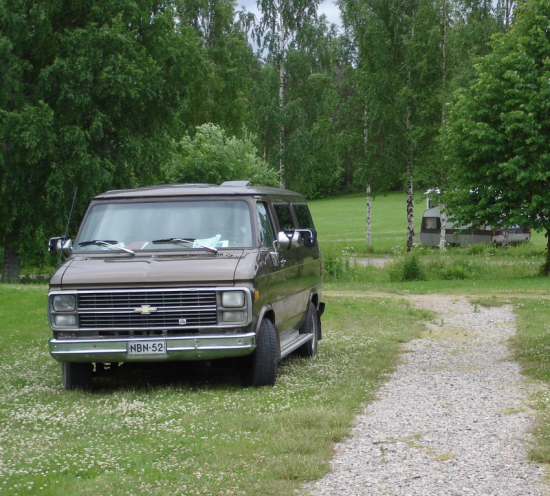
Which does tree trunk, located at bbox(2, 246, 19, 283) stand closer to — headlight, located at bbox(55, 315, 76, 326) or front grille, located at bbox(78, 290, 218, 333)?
headlight, located at bbox(55, 315, 76, 326)

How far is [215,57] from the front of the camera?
44.6 m

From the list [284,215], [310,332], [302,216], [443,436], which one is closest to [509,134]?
[302,216]

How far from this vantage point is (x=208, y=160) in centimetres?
3494

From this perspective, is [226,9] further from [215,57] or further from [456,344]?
[456,344]

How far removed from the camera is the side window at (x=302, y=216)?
34.9ft

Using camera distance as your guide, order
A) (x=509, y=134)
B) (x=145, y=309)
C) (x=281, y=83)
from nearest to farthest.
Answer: (x=145, y=309)
(x=509, y=134)
(x=281, y=83)


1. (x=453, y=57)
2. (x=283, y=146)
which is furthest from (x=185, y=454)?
(x=283, y=146)

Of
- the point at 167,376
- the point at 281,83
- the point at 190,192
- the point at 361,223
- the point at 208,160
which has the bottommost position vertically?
the point at 361,223

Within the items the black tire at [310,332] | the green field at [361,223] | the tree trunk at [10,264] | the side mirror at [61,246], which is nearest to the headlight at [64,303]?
the side mirror at [61,246]

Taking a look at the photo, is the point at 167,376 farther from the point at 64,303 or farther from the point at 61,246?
the point at 61,246

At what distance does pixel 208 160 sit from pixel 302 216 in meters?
24.4

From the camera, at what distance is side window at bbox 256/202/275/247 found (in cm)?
862

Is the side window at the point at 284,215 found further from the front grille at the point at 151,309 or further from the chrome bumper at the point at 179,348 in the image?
the chrome bumper at the point at 179,348

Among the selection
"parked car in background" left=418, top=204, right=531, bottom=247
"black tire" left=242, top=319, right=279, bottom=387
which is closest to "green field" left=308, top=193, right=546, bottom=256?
"parked car in background" left=418, top=204, right=531, bottom=247
